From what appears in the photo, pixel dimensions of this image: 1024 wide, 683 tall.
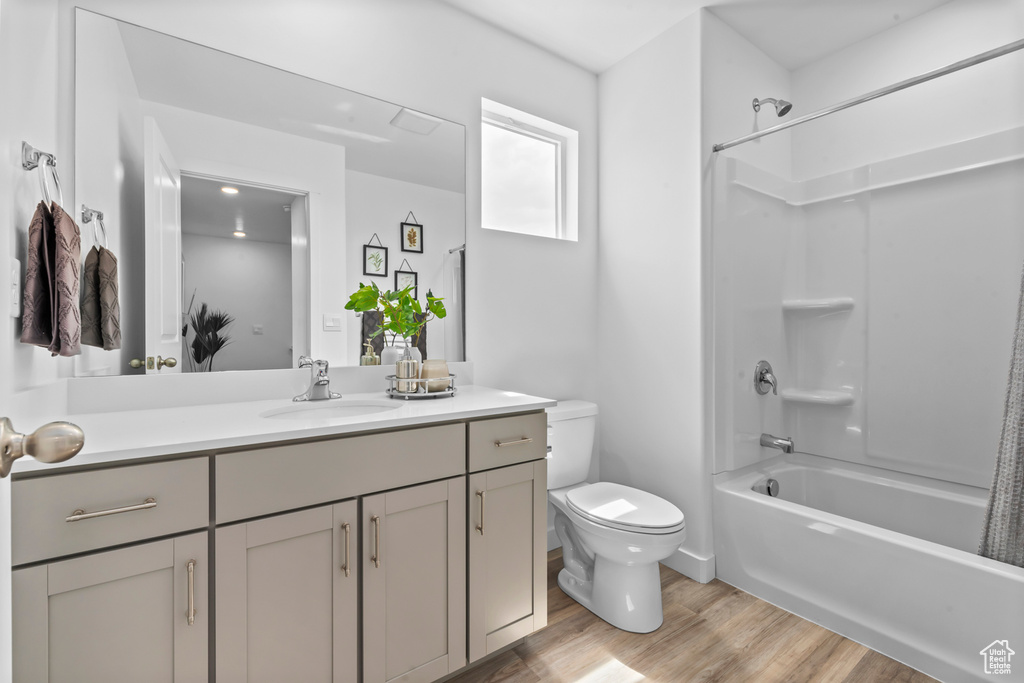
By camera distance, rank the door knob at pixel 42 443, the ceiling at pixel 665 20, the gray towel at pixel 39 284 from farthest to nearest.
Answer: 1. the ceiling at pixel 665 20
2. the gray towel at pixel 39 284
3. the door knob at pixel 42 443

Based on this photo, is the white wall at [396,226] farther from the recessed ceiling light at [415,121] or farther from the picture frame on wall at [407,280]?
the recessed ceiling light at [415,121]

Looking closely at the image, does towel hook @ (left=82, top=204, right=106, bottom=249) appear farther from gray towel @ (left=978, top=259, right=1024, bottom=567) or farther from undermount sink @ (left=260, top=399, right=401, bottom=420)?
gray towel @ (left=978, top=259, right=1024, bottom=567)

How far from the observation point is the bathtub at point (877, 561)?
1419 millimetres

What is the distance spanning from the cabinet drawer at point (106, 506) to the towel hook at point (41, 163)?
0.66 metres

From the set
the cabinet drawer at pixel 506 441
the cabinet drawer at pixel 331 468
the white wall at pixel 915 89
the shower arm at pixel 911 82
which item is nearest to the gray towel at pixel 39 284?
the cabinet drawer at pixel 331 468

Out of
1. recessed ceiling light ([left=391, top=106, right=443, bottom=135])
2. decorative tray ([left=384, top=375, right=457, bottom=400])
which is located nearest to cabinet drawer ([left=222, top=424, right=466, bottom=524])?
decorative tray ([left=384, top=375, right=457, bottom=400])

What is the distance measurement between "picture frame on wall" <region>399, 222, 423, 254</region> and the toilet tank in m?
0.93

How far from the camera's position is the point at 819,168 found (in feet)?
8.50

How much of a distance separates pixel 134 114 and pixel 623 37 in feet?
6.89

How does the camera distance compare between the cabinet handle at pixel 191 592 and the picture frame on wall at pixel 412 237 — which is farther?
the picture frame on wall at pixel 412 237

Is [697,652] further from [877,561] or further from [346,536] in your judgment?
[346,536]

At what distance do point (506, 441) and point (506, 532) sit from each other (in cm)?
30

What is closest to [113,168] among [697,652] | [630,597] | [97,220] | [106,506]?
[97,220]

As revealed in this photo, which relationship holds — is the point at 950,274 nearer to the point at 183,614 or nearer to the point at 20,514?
the point at 183,614
